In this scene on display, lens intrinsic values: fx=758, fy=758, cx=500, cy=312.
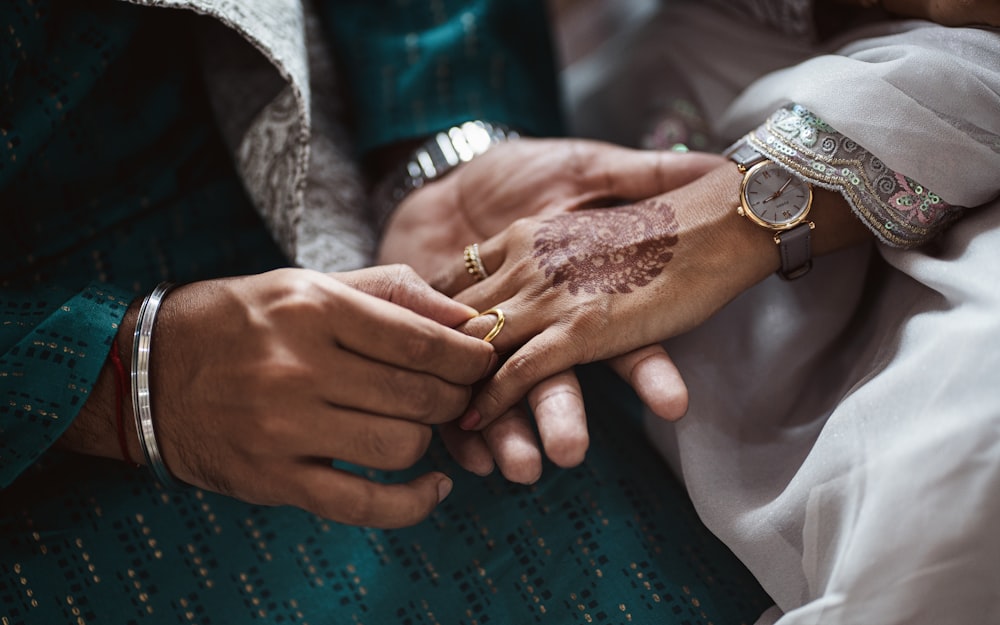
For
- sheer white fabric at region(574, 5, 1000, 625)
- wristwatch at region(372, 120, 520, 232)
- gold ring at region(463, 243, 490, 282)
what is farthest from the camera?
wristwatch at region(372, 120, 520, 232)

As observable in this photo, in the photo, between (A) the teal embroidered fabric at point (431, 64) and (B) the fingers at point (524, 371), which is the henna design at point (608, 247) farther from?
(A) the teal embroidered fabric at point (431, 64)

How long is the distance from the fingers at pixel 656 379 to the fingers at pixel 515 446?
123 millimetres

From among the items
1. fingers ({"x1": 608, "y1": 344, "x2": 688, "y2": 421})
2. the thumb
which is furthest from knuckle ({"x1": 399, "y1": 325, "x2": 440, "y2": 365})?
the thumb

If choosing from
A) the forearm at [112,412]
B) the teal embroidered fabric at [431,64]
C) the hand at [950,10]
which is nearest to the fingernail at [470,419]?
the forearm at [112,412]

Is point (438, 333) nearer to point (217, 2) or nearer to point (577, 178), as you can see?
point (577, 178)

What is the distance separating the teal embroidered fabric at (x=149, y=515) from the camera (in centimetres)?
79

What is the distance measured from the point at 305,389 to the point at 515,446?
0.71 ft

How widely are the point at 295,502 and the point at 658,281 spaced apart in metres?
0.45

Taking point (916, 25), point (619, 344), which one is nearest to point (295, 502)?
point (619, 344)

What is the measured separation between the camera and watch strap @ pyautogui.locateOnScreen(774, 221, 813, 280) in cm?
83

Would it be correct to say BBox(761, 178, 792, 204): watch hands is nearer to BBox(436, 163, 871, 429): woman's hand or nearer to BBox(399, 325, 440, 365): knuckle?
BBox(436, 163, 871, 429): woman's hand

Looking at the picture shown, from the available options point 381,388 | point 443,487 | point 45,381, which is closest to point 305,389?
point 381,388

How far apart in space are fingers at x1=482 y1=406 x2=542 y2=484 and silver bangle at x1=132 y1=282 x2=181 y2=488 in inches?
13.4

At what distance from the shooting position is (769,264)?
86cm
